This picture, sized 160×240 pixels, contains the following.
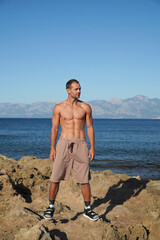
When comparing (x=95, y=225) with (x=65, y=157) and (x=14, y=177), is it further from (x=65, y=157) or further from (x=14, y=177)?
(x=14, y=177)

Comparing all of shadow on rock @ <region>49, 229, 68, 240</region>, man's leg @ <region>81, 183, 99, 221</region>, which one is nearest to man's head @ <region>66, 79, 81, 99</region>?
man's leg @ <region>81, 183, 99, 221</region>

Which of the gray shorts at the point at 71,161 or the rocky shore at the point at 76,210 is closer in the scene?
the rocky shore at the point at 76,210

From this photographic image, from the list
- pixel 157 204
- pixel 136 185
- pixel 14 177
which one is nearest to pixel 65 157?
pixel 157 204

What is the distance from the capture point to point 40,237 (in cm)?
402

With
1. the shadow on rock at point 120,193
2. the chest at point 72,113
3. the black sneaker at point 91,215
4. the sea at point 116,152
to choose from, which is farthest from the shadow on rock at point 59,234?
the sea at point 116,152

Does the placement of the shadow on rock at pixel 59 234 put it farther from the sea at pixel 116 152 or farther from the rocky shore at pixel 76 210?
the sea at pixel 116 152

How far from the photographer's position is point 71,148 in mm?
5488

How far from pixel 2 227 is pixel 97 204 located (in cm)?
269

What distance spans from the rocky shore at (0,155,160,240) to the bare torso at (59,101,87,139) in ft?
5.19

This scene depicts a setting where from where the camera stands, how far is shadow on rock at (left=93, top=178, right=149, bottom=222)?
272 inches

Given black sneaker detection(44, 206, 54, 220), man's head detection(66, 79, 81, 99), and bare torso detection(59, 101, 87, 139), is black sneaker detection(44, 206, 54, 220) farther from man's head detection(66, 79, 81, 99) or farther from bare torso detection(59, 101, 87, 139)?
man's head detection(66, 79, 81, 99)

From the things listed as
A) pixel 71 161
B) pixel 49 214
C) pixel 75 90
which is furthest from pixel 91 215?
pixel 75 90

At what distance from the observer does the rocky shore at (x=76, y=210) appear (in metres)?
4.64

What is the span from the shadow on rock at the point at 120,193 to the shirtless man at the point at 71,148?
3.72 ft
